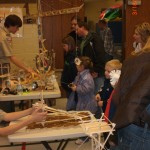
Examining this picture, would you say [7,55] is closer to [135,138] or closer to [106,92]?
[106,92]

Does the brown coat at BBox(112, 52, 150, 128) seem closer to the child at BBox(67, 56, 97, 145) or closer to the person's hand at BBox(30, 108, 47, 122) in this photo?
the person's hand at BBox(30, 108, 47, 122)

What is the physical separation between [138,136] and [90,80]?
1668mm

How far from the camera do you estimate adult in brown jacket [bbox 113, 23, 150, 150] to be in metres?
1.57

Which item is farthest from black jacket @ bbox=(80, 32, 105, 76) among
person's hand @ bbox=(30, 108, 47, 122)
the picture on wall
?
person's hand @ bbox=(30, 108, 47, 122)

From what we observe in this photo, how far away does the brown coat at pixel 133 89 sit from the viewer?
5.13 feet

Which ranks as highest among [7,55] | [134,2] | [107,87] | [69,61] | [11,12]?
[134,2]

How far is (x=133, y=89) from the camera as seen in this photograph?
1.60 metres

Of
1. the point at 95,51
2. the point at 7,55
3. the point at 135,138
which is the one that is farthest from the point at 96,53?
the point at 135,138

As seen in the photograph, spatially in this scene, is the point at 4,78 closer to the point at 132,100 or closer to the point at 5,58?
the point at 5,58

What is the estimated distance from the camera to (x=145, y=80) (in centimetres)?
156

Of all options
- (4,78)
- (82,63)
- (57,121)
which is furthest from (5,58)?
(57,121)

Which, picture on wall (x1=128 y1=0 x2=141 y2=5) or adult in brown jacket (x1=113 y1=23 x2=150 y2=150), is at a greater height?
picture on wall (x1=128 y1=0 x2=141 y2=5)

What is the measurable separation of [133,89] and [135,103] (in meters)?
0.07

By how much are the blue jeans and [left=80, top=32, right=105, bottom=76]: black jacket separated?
1.94m
